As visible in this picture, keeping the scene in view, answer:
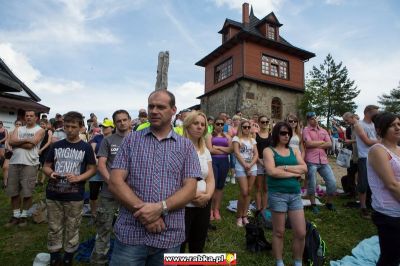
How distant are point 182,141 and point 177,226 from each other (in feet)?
2.35

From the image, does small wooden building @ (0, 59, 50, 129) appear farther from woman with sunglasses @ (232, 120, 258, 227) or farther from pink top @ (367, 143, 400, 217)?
pink top @ (367, 143, 400, 217)

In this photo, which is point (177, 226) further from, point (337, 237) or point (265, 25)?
point (265, 25)

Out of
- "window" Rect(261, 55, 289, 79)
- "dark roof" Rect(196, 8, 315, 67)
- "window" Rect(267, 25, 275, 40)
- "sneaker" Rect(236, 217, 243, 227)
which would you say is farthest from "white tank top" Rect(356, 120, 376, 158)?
"window" Rect(267, 25, 275, 40)

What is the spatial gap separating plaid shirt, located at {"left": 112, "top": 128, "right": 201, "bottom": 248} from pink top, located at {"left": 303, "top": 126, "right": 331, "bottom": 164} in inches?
203

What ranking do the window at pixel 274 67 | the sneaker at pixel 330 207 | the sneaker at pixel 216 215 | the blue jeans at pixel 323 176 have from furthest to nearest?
1. the window at pixel 274 67
2. the sneaker at pixel 330 207
3. the blue jeans at pixel 323 176
4. the sneaker at pixel 216 215

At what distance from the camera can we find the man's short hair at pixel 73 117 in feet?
12.9

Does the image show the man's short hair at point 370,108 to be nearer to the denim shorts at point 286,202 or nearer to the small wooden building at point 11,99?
the denim shorts at point 286,202

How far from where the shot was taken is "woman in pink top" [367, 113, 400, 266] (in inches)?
109

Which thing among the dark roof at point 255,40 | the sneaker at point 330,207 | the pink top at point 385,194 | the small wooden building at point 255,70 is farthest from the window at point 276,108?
the pink top at point 385,194

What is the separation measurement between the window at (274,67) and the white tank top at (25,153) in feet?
74.3

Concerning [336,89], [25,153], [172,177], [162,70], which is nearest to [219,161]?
[162,70]

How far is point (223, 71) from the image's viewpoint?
27.3 m

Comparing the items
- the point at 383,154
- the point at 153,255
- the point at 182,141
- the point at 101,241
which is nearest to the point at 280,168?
the point at 383,154

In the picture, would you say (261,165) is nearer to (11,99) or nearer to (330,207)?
(330,207)
